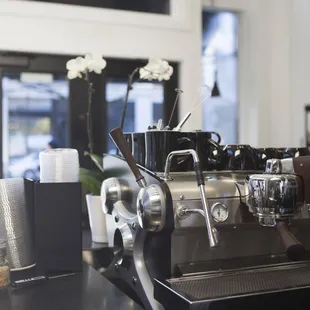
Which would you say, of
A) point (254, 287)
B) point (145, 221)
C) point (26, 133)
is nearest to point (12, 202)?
point (145, 221)

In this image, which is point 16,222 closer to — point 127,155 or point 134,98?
point 127,155

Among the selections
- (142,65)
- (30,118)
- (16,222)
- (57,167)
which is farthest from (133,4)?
(16,222)

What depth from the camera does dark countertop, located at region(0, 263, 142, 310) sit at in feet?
2.64

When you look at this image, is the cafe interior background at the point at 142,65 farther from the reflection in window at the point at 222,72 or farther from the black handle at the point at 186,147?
the black handle at the point at 186,147

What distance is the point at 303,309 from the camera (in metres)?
0.75

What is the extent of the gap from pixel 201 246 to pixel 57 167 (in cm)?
37

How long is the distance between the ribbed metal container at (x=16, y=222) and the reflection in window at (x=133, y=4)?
152 cm

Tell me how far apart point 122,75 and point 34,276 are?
63.3 inches

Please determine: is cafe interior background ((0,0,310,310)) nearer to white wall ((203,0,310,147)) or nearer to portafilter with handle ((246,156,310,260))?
white wall ((203,0,310,147))

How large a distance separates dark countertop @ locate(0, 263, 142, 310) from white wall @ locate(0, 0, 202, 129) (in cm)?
153

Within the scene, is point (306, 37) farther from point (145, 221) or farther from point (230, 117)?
point (145, 221)

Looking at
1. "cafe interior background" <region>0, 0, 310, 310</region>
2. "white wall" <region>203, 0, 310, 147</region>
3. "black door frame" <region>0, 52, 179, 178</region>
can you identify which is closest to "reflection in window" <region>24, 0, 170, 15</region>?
"cafe interior background" <region>0, 0, 310, 310</region>

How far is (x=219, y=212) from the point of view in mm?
809

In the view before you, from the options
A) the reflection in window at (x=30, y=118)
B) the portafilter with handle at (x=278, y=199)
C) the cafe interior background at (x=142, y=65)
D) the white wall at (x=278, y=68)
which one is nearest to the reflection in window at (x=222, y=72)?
the cafe interior background at (x=142, y=65)
